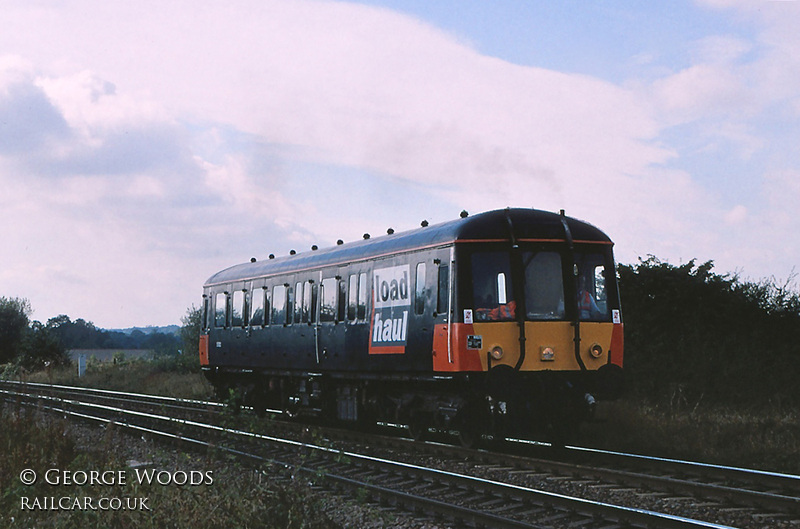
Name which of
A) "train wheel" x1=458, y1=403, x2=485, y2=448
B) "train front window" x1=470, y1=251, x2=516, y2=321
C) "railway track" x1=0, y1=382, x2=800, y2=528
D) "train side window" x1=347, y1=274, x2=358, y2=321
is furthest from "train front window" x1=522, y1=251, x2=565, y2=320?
"train side window" x1=347, y1=274, x2=358, y2=321

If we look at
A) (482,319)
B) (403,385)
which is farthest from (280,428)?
(482,319)

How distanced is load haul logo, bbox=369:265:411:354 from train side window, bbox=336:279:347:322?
4.06ft

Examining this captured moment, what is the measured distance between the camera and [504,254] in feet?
48.8

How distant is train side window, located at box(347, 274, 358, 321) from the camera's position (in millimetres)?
18266

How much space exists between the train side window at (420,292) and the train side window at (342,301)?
9.70ft

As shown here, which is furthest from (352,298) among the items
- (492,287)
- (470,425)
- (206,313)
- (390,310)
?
(206,313)

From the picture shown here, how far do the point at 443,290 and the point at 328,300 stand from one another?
4842 millimetres

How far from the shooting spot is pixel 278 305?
21797mm

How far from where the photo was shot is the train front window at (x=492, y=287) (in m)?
14.6

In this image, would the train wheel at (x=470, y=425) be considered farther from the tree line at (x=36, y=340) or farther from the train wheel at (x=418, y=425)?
the tree line at (x=36, y=340)

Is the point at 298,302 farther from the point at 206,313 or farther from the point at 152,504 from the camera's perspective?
the point at 152,504

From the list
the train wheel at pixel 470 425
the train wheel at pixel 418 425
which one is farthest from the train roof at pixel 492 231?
the train wheel at pixel 418 425

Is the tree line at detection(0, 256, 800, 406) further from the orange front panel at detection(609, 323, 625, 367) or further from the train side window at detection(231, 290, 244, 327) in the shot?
the train side window at detection(231, 290, 244, 327)

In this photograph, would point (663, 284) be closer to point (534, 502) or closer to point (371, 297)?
point (371, 297)
